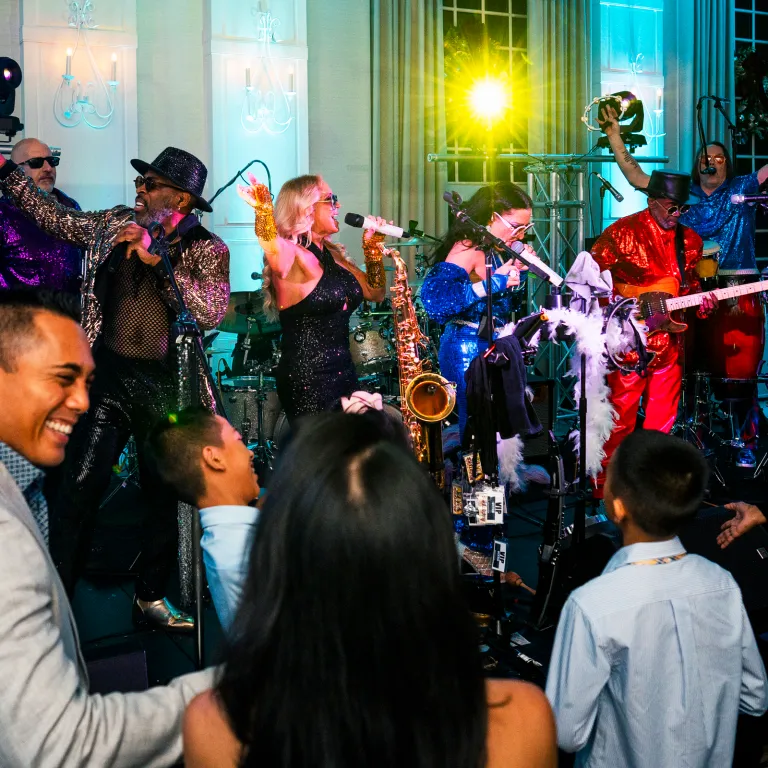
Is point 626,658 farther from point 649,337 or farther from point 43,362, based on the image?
point 649,337

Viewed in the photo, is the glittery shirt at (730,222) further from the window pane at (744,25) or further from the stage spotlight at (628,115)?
the window pane at (744,25)

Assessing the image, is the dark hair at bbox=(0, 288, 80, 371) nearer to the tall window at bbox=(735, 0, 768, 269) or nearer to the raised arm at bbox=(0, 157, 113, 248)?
the raised arm at bbox=(0, 157, 113, 248)

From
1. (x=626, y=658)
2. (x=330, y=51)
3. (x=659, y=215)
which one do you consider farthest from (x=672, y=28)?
(x=626, y=658)

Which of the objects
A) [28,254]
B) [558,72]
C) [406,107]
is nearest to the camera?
[28,254]

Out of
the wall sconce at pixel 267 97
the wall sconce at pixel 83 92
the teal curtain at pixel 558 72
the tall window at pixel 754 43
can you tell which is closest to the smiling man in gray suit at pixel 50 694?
the wall sconce at pixel 83 92

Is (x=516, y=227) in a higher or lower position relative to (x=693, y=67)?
lower

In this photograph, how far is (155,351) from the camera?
372 cm

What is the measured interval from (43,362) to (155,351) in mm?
2029

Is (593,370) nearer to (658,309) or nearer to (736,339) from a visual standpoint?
(658,309)

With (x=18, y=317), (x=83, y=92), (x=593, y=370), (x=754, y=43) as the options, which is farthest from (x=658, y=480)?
(x=754, y=43)

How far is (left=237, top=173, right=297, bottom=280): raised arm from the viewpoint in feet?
12.6

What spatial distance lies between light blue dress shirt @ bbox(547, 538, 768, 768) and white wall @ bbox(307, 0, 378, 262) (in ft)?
23.9

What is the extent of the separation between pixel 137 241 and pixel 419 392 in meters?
1.29

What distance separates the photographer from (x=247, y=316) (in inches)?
280
